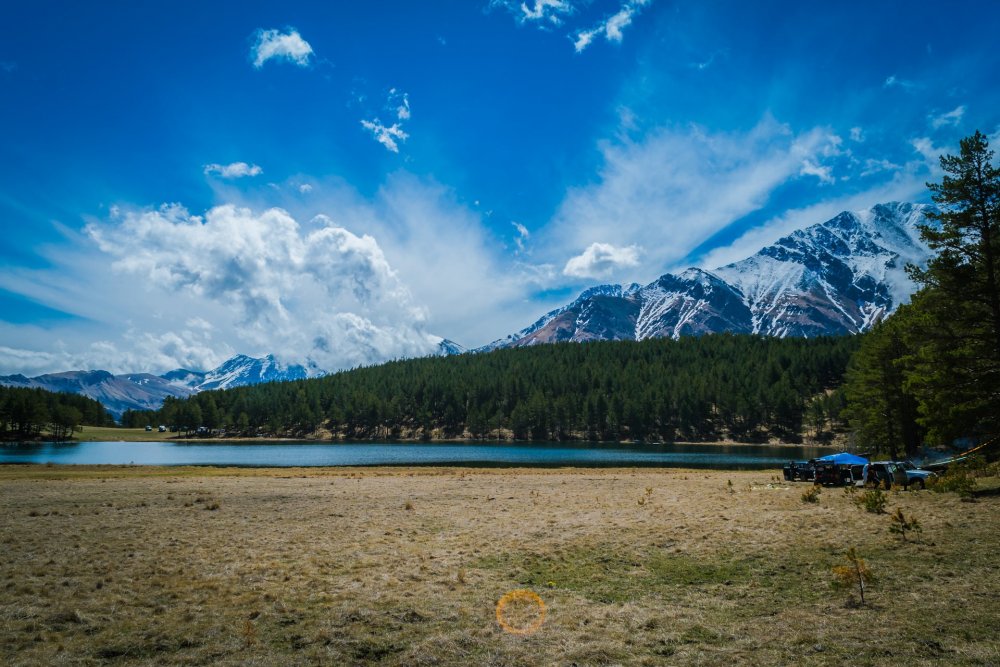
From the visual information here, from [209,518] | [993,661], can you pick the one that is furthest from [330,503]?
[993,661]

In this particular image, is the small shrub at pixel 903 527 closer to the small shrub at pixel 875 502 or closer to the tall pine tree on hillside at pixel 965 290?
the small shrub at pixel 875 502

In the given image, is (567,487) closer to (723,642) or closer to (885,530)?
A: (885,530)

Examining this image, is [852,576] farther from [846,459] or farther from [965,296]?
[846,459]

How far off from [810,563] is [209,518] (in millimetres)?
24003

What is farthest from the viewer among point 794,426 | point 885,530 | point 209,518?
point 794,426

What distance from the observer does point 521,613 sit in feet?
39.1

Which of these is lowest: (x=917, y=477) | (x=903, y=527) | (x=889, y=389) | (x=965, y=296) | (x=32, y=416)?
(x=903, y=527)

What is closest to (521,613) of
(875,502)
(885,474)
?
(875,502)

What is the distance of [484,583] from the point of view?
1433 cm

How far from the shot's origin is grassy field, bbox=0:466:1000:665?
9703 mm

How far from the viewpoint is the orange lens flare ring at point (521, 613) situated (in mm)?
11023

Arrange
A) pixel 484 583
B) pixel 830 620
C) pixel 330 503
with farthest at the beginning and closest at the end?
pixel 330 503 → pixel 484 583 → pixel 830 620

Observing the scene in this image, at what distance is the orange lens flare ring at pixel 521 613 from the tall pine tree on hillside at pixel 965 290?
23.7 meters

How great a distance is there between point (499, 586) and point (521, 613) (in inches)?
87.5
